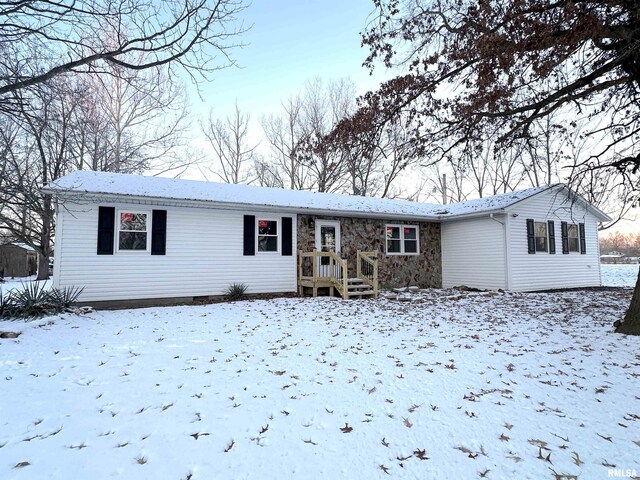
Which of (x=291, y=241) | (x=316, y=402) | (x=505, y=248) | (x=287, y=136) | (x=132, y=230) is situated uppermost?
(x=287, y=136)

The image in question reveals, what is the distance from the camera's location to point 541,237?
13781mm

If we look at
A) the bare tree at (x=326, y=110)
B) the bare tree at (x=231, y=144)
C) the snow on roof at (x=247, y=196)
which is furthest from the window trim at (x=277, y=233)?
the bare tree at (x=231, y=144)

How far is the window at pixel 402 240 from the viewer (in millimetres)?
13891

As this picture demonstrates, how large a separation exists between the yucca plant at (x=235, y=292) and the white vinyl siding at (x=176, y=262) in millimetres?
142

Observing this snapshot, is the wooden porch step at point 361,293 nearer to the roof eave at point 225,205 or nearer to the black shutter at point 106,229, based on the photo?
the roof eave at point 225,205

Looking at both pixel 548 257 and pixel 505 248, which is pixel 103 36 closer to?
pixel 505 248

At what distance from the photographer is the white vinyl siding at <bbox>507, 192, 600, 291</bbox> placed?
12797 millimetres

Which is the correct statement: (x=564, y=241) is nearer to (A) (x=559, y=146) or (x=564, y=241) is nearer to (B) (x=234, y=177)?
(A) (x=559, y=146)

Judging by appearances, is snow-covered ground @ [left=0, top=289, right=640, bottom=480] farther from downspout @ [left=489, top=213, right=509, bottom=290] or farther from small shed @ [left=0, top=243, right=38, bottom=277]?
small shed @ [left=0, top=243, right=38, bottom=277]

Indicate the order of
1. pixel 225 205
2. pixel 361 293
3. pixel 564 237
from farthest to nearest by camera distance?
pixel 564 237, pixel 361 293, pixel 225 205

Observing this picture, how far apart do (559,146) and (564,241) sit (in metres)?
9.04

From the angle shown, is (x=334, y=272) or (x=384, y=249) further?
(x=384, y=249)

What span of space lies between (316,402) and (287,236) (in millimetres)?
8578

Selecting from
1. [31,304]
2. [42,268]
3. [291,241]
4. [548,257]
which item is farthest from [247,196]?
[42,268]
